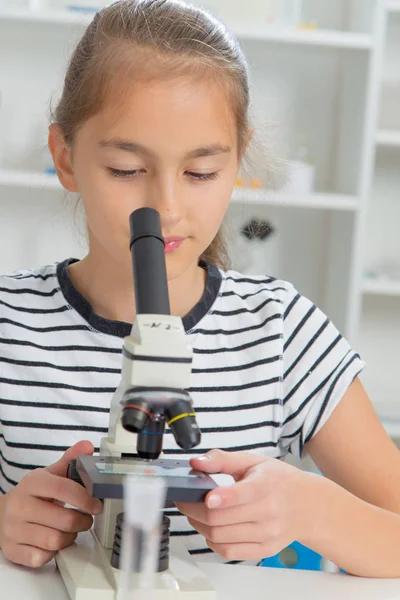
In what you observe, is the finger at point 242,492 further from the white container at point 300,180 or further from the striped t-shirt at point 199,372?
the white container at point 300,180

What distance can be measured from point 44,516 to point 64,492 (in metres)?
0.04

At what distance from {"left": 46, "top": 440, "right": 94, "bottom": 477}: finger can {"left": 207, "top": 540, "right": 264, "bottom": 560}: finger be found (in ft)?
0.48

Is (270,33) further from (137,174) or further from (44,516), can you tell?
(44,516)

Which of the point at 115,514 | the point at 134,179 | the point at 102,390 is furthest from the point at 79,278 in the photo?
the point at 115,514

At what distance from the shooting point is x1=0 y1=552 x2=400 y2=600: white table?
824 mm

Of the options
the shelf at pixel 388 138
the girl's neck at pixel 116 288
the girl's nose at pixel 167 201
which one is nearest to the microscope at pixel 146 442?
the girl's nose at pixel 167 201

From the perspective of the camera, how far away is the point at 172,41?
1055 millimetres

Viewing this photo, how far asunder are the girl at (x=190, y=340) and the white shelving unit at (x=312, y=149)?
1339mm

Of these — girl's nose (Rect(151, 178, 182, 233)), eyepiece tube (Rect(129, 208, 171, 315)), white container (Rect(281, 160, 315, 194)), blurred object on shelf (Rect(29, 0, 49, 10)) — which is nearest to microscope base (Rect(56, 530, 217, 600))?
eyepiece tube (Rect(129, 208, 171, 315))

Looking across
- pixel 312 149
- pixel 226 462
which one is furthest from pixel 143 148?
pixel 312 149

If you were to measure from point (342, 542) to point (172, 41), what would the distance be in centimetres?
61

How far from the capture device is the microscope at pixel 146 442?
683 millimetres

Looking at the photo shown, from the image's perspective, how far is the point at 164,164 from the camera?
95 centimetres

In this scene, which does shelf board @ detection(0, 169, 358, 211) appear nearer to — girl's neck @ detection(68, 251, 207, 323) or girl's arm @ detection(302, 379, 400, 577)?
girl's neck @ detection(68, 251, 207, 323)
